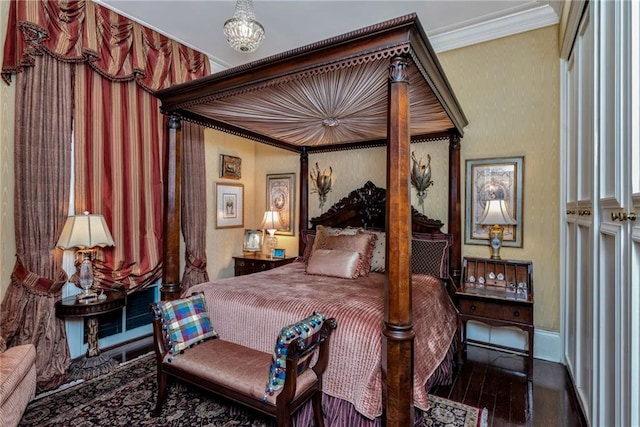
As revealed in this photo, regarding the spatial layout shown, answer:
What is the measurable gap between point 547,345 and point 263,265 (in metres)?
3.18

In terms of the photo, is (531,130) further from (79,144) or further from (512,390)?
(79,144)

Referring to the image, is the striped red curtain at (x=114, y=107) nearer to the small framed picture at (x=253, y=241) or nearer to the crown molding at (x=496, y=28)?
the small framed picture at (x=253, y=241)

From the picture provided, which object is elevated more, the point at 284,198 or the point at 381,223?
the point at 284,198

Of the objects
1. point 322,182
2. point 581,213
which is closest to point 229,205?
point 322,182

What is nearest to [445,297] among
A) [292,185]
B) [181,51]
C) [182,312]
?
[182,312]

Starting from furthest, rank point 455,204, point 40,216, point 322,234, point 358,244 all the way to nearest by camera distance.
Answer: point 322,234 < point 455,204 < point 358,244 < point 40,216

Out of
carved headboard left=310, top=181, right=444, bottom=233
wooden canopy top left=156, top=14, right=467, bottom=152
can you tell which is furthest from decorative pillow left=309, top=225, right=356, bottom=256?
wooden canopy top left=156, top=14, right=467, bottom=152

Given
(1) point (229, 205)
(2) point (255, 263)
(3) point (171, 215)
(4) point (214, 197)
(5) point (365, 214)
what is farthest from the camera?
(1) point (229, 205)

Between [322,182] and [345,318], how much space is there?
103 inches

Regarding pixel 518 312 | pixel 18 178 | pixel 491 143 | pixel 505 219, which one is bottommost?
pixel 518 312

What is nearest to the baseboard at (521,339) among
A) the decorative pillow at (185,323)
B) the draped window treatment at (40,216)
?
the decorative pillow at (185,323)

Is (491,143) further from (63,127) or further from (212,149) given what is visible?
(63,127)

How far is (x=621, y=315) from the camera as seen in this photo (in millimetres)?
1425

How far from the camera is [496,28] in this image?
332cm
